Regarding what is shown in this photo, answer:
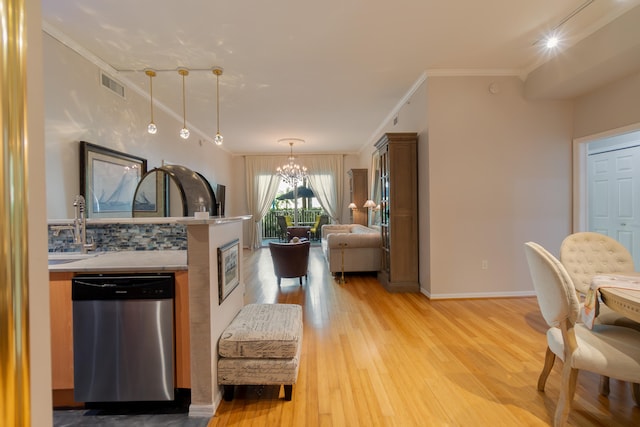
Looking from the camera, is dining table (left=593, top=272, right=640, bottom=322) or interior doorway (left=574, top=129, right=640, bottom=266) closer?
dining table (left=593, top=272, right=640, bottom=322)

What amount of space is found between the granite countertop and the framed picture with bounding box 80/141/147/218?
107 centimetres

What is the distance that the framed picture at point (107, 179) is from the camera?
3.12 metres

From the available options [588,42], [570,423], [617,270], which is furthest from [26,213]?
[588,42]

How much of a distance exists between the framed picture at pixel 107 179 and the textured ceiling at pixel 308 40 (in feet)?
3.43

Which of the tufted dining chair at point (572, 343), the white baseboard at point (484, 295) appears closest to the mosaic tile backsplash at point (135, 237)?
the tufted dining chair at point (572, 343)

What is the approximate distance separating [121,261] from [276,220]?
295 inches

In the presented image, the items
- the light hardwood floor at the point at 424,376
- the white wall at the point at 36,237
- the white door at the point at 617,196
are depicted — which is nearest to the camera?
the white wall at the point at 36,237

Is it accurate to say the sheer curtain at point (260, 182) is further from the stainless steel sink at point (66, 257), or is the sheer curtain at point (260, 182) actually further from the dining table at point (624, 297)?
the dining table at point (624, 297)

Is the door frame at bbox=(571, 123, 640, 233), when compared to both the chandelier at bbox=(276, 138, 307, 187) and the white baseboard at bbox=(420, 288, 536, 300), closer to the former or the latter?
the white baseboard at bbox=(420, 288, 536, 300)

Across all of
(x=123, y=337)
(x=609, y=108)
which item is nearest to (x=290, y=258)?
(x=123, y=337)

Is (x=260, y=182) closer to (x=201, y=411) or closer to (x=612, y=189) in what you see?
(x=201, y=411)

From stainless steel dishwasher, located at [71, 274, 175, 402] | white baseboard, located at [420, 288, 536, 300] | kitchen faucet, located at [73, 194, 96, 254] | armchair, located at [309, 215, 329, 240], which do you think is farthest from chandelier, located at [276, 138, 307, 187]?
stainless steel dishwasher, located at [71, 274, 175, 402]

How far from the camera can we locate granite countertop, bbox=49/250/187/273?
6.02 feet

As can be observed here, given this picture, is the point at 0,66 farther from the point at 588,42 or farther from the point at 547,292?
the point at 588,42
